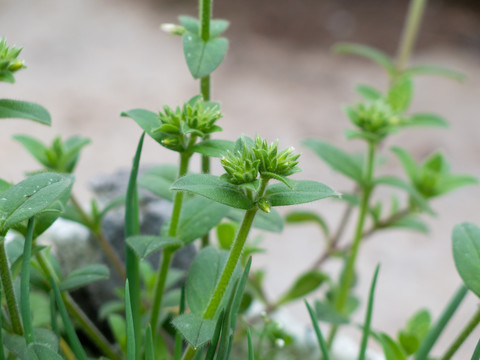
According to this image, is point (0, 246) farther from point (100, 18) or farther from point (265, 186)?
point (100, 18)

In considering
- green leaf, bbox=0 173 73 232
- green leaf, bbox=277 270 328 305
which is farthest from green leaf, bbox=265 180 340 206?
green leaf, bbox=277 270 328 305

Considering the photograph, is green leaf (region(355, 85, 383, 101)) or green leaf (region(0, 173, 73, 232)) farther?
green leaf (region(355, 85, 383, 101))

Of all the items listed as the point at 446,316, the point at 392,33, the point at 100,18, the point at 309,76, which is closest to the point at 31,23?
the point at 100,18

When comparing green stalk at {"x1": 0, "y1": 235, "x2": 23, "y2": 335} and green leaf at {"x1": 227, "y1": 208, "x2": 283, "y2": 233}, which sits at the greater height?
green leaf at {"x1": 227, "y1": 208, "x2": 283, "y2": 233}

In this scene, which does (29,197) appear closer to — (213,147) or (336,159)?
(213,147)

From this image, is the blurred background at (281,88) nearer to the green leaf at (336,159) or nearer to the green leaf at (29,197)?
the green leaf at (336,159)

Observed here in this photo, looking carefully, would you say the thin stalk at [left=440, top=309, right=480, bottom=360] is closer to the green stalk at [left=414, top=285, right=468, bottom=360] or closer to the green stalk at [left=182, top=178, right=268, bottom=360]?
the green stalk at [left=414, top=285, right=468, bottom=360]

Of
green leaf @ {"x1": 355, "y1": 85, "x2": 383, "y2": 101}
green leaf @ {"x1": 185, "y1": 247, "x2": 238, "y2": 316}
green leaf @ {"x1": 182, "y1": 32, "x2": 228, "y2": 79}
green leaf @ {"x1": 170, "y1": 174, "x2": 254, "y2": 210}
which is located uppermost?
green leaf @ {"x1": 355, "y1": 85, "x2": 383, "y2": 101}
